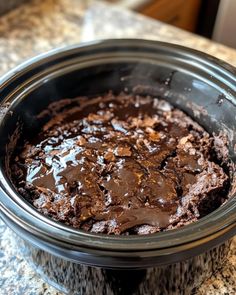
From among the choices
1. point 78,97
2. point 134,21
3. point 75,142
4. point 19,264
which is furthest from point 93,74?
point 134,21

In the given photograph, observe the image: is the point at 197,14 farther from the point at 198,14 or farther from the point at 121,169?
the point at 121,169

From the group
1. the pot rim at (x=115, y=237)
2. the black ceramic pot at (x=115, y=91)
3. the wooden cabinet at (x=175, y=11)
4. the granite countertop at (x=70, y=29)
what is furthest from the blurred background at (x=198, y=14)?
the pot rim at (x=115, y=237)

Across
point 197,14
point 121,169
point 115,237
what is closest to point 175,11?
point 197,14

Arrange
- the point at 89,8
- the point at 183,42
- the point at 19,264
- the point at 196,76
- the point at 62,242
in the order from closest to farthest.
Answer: the point at 62,242, the point at 19,264, the point at 196,76, the point at 183,42, the point at 89,8

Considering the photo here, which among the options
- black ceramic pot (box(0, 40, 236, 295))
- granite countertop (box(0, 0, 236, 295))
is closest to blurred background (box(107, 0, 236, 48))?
granite countertop (box(0, 0, 236, 295))

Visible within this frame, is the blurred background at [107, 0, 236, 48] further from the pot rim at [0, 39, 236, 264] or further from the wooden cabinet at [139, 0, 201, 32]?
the pot rim at [0, 39, 236, 264]

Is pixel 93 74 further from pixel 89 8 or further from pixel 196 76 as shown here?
pixel 89 8
